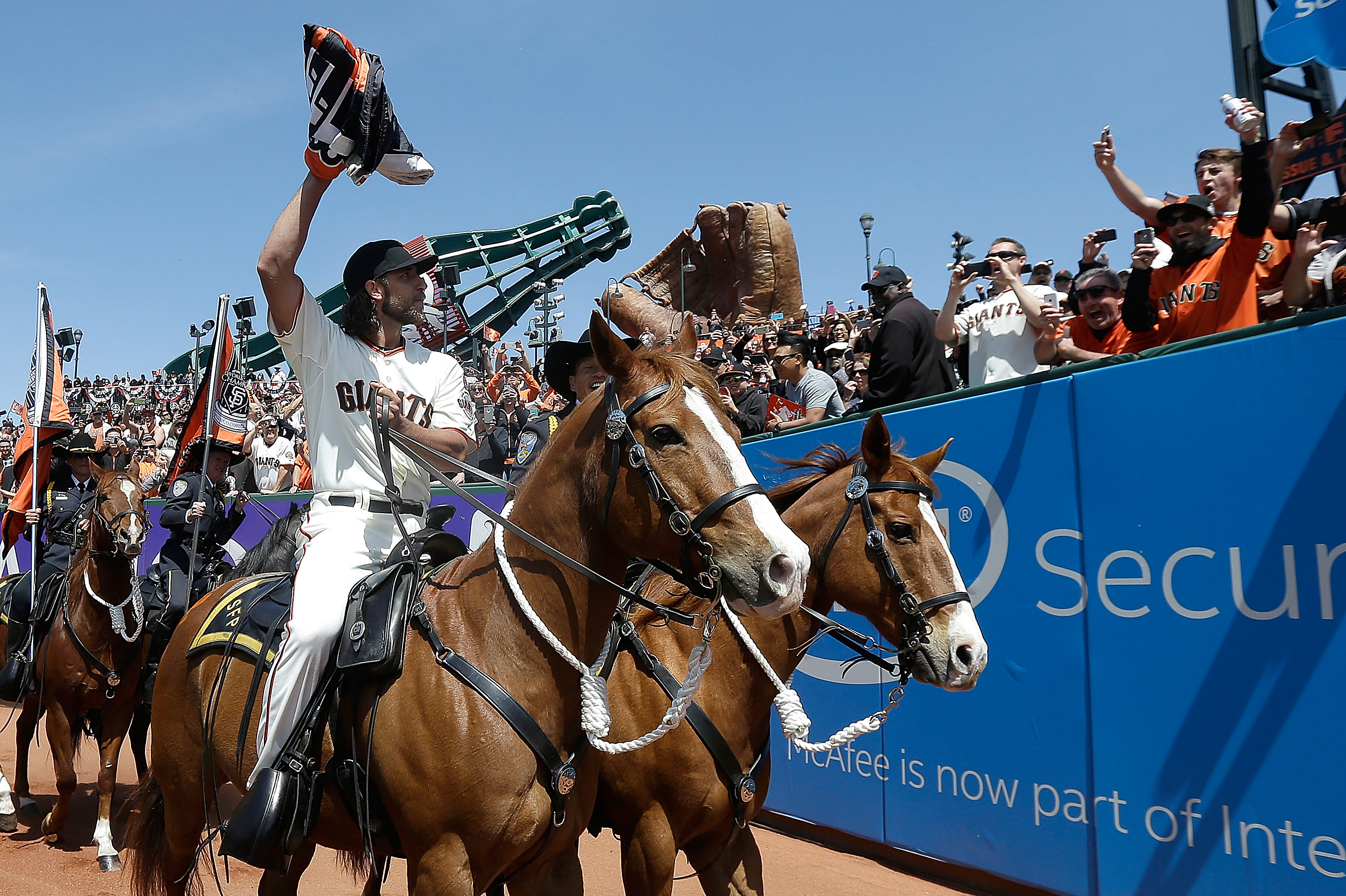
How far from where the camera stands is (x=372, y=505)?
3.16m

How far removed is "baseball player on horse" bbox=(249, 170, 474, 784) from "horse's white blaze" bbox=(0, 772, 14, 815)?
5331mm

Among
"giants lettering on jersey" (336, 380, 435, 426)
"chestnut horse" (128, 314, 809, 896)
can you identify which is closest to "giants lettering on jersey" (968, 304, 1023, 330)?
"chestnut horse" (128, 314, 809, 896)

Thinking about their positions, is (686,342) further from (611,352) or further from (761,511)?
(761,511)

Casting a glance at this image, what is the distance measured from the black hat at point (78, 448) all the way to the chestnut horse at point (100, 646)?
5.47 ft

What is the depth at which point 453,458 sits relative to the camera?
3107 millimetres

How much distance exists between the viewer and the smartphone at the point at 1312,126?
4.53 metres

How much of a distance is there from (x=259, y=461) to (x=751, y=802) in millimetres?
13247

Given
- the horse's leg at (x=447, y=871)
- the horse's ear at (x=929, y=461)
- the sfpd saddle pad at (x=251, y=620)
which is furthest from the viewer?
the horse's ear at (x=929, y=461)

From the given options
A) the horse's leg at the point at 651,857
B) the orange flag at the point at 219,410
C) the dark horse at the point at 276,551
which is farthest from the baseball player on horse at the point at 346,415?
the orange flag at the point at 219,410

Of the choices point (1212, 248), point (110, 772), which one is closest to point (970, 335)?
point (1212, 248)

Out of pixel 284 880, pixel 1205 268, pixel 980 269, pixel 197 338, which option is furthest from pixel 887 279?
pixel 197 338

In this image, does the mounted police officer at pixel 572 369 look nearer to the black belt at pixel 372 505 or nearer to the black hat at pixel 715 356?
the black belt at pixel 372 505

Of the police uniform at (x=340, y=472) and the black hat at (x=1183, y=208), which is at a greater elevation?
the black hat at (x=1183, y=208)

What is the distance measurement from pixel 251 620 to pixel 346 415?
40.3 inches
